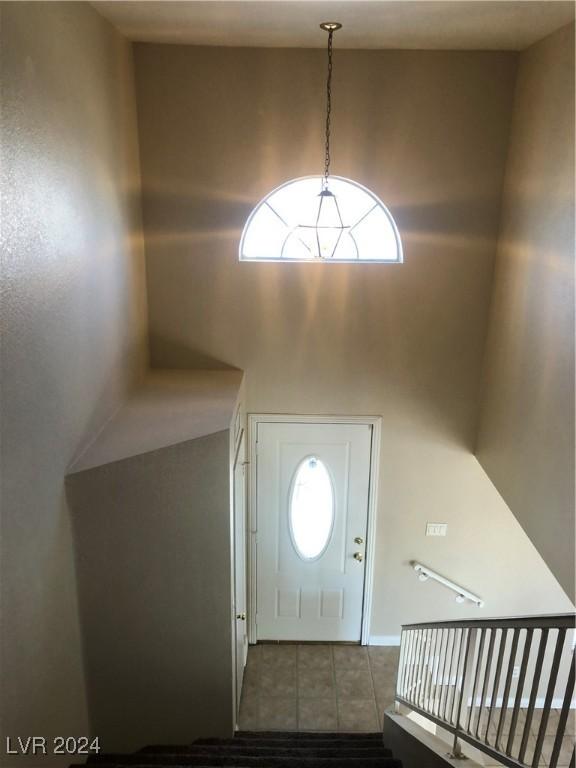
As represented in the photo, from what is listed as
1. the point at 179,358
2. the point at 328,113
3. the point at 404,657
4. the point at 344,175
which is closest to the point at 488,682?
the point at 404,657

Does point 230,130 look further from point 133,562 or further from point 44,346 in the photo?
point 133,562

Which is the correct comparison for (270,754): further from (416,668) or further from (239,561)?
(239,561)

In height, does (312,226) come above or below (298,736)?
above

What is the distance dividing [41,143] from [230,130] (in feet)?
6.09

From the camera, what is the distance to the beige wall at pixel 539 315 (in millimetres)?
3082

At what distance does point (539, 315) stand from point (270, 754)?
284 cm

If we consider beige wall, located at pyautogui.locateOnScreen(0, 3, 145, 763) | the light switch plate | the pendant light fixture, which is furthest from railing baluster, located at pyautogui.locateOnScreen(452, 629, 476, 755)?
the pendant light fixture

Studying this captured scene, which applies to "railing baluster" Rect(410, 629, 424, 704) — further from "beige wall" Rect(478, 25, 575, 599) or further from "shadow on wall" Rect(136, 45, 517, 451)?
"shadow on wall" Rect(136, 45, 517, 451)

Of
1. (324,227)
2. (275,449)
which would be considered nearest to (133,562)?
(275,449)

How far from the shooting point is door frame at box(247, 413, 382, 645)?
182 inches

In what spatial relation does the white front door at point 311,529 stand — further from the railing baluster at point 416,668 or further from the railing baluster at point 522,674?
the railing baluster at point 522,674

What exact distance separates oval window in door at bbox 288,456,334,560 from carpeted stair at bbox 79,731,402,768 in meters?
A: 1.46

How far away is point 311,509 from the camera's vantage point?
4.92 meters

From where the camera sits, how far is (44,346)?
244 cm
